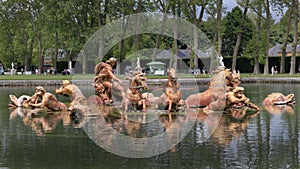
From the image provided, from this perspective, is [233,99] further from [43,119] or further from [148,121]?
[43,119]

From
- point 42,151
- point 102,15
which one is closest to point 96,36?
point 102,15

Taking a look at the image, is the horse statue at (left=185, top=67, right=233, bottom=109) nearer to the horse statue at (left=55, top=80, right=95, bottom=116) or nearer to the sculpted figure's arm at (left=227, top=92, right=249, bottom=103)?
the sculpted figure's arm at (left=227, top=92, right=249, bottom=103)

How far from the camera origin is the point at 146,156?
10.9 m

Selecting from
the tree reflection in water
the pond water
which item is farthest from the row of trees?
the pond water

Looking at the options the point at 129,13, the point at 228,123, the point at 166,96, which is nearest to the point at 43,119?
the point at 166,96

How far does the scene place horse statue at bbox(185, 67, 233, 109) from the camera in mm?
19772

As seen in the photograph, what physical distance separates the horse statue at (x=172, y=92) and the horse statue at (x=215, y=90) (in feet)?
2.61

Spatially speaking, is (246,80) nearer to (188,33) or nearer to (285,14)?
(285,14)

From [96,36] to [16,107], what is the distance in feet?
105

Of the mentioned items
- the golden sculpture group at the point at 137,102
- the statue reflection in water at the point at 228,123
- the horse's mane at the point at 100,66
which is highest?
the horse's mane at the point at 100,66

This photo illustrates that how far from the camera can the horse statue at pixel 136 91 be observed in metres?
19.6

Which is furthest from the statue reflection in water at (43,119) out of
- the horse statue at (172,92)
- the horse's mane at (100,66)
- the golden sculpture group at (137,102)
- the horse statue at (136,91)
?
the horse statue at (172,92)

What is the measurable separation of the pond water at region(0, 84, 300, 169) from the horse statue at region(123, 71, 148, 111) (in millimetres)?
3223

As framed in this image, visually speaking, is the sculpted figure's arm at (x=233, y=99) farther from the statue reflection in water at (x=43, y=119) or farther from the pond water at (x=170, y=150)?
the statue reflection in water at (x=43, y=119)
